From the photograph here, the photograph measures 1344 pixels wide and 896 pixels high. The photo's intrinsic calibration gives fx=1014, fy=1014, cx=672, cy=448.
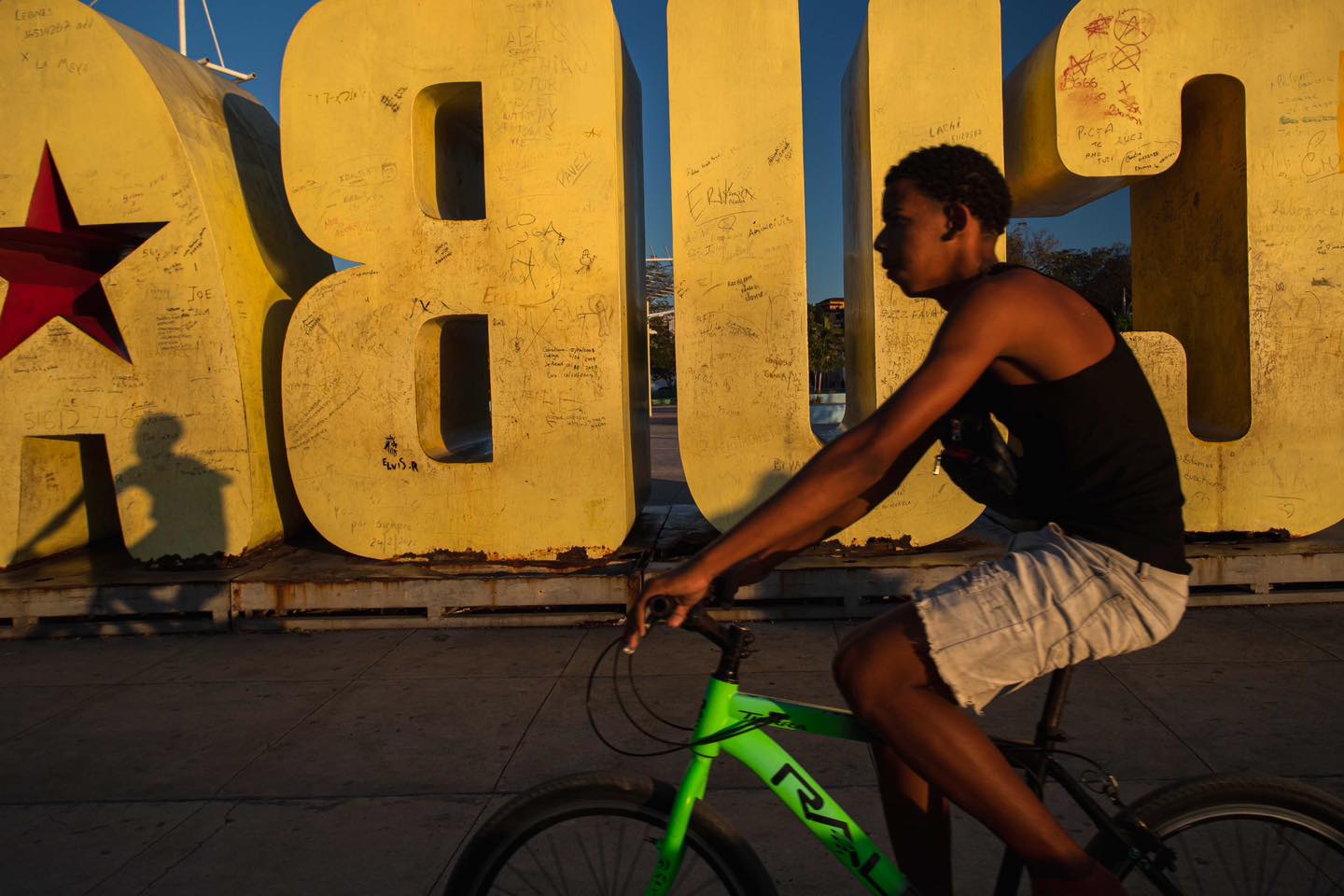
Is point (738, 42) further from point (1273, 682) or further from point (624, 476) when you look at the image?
point (1273, 682)

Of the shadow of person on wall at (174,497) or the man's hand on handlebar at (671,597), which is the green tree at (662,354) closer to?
the shadow of person on wall at (174,497)

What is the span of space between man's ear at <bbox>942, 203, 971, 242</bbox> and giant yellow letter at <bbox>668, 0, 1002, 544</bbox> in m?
3.98

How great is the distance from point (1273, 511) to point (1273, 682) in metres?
1.99

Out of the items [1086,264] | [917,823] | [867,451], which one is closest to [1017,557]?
[867,451]

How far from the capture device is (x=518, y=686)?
4.64 metres

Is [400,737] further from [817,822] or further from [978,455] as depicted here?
[978,455]

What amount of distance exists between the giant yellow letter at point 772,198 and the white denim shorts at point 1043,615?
4.10 metres

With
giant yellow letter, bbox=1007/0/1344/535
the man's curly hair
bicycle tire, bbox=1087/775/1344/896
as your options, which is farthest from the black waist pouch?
giant yellow letter, bbox=1007/0/1344/535

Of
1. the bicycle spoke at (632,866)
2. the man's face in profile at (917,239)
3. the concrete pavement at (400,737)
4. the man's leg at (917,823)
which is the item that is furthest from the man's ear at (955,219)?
the concrete pavement at (400,737)

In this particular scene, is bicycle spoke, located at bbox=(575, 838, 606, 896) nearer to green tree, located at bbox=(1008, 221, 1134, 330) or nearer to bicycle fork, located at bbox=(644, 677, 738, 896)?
bicycle fork, located at bbox=(644, 677, 738, 896)

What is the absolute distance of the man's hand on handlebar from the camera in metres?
1.78

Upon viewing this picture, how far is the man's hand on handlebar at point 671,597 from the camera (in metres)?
1.78

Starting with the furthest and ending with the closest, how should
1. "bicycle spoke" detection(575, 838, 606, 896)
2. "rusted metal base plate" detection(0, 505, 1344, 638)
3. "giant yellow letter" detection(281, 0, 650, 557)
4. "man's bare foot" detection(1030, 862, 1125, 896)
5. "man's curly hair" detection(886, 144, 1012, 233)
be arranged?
"giant yellow letter" detection(281, 0, 650, 557) < "rusted metal base plate" detection(0, 505, 1344, 638) < "bicycle spoke" detection(575, 838, 606, 896) < "man's curly hair" detection(886, 144, 1012, 233) < "man's bare foot" detection(1030, 862, 1125, 896)

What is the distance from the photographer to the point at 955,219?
77.3 inches
